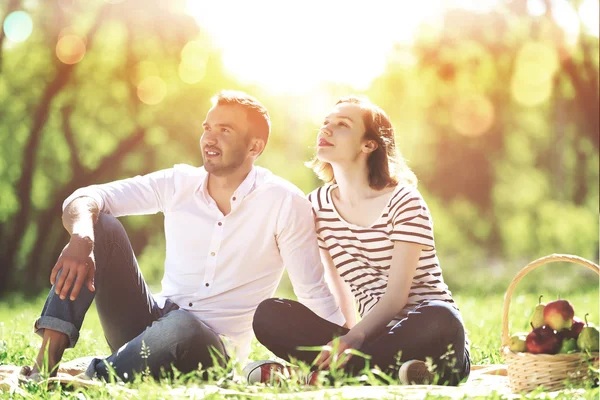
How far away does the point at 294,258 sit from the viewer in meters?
4.24

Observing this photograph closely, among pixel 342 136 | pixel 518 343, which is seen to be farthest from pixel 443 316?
pixel 342 136

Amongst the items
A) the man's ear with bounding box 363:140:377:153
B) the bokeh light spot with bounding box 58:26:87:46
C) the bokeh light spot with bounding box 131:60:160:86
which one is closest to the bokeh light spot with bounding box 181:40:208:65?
the bokeh light spot with bounding box 131:60:160:86

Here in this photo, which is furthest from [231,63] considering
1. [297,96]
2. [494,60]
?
[494,60]

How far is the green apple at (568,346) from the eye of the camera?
11.6 ft

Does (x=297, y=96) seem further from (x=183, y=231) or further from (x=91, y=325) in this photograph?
(x=183, y=231)

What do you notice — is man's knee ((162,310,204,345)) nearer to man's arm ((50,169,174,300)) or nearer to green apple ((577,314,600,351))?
man's arm ((50,169,174,300))

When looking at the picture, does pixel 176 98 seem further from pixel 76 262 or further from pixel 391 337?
pixel 391 337

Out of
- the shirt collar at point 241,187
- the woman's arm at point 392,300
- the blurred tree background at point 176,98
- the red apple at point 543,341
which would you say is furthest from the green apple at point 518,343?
the blurred tree background at point 176,98

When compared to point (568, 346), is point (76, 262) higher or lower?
higher

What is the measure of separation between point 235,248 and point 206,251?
169 mm

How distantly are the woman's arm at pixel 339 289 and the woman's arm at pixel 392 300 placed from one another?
1.59ft

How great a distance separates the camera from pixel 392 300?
3.90 m

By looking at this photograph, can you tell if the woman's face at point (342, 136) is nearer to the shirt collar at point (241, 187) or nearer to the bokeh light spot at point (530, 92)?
the shirt collar at point (241, 187)

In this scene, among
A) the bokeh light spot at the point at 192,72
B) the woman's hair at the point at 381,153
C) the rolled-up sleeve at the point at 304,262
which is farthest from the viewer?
the bokeh light spot at the point at 192,72
